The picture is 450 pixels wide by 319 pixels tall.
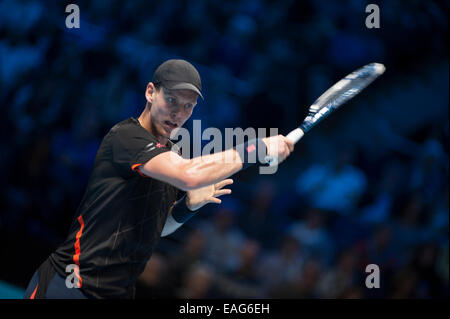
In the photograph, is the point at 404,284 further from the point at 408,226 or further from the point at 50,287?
the point at 50,287

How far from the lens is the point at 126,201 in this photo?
2.09 metres

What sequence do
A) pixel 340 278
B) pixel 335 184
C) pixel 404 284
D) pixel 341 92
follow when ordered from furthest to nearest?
pixel 335 184 < pixel 404 284 < pixel 340 278 < pixel 341 92

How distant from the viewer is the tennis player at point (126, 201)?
2.01 meters

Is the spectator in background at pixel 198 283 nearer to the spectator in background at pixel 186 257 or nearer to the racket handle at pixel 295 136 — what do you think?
the spectator in background at pixel 186 257

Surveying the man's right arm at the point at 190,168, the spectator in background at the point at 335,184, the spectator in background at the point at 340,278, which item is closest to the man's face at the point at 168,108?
the man's right arm at the point at 190,168

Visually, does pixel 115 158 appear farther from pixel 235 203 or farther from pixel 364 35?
pixel 364 35

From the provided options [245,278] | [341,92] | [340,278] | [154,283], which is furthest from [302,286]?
[341,92]

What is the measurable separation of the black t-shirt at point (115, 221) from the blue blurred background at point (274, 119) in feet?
9.73

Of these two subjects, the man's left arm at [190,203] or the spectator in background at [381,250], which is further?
the spectator in background at [381,250]

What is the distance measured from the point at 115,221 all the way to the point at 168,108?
0.58 m

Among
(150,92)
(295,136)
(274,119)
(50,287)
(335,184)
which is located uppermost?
(274,119)

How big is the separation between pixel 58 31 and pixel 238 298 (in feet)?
12.8

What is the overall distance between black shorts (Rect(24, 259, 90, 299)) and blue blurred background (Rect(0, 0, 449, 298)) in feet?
9.55
